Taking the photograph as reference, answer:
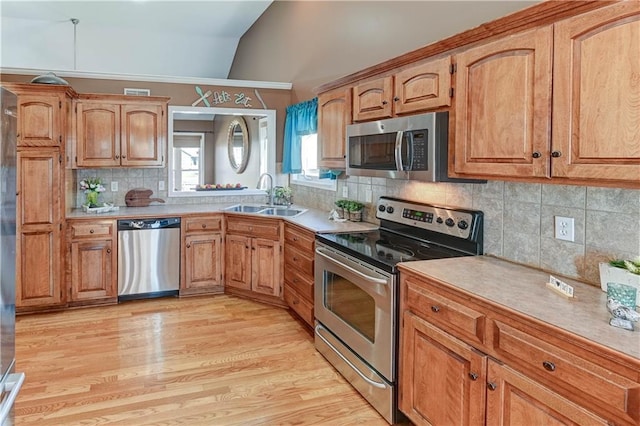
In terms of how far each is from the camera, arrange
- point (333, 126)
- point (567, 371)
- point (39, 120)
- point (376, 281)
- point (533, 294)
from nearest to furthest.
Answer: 1. point (567, 371)
2. point (533, 294)
3. point (376, 281)
4. point (333, 126)
5. point (39, 120)

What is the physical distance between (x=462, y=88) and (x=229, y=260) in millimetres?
3188

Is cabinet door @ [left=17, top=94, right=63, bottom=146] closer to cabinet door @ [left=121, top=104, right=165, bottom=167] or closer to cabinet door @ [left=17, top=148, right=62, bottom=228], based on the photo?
cabinet door @ [left=17, top=148, right=62, bottom=228]

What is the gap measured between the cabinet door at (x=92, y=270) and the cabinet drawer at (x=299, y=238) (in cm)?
173

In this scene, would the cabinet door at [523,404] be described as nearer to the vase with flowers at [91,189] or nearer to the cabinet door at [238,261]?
the cabinet door at [238,261]

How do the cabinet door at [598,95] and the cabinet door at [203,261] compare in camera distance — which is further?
the cabinet door at [203,261]

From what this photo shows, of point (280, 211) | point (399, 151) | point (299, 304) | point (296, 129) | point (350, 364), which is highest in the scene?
point (296, 129)

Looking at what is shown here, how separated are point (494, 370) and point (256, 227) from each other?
3023 millimetres

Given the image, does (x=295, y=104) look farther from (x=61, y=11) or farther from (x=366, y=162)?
(x=61, y=11)

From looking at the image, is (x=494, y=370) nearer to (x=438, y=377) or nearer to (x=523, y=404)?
(x=523, y=404)

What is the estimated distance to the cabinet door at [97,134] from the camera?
178 inches

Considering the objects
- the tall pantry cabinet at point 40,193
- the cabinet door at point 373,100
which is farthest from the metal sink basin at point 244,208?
the cabinet door at point 373,100

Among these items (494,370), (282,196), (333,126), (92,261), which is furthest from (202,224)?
(494,370)

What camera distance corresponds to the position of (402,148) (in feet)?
8.74

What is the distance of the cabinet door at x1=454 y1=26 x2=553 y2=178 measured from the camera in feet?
5.99
